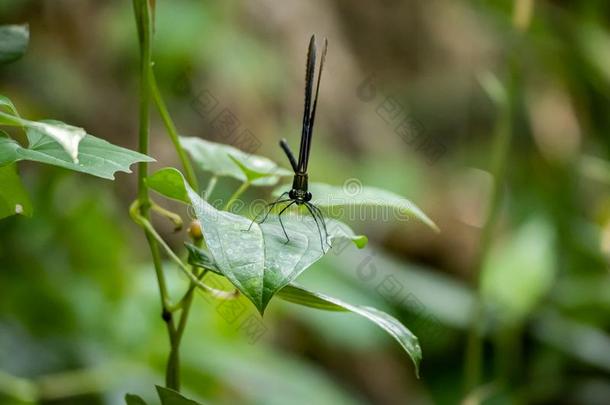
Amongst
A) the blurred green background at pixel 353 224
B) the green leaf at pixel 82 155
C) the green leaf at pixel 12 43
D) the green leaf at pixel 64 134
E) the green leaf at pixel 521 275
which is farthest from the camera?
the green leaf at pixel 521 275

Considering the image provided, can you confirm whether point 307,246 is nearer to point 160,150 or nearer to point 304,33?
point 160,150

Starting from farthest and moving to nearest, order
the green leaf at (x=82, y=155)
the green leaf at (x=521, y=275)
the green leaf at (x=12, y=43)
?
the green leaf at (x=521, y=275), the green leaf at (x=12, y=43), the green leaf at (x=82, y=155)

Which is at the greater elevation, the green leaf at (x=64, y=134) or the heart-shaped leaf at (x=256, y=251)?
the green leaf at (x=64, y=134)

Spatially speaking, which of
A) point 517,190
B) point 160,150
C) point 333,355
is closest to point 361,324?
point 333,355

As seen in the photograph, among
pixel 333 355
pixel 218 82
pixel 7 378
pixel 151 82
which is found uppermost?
pixel 151 82

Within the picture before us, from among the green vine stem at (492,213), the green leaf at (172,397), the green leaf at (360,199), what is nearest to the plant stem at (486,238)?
the green vine stem at (492,213)

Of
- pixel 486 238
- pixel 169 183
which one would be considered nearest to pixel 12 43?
pixel 169 183

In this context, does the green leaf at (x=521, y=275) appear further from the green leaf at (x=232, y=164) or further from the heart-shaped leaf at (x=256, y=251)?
the heart-shaped leaf at (x=256, y=251)

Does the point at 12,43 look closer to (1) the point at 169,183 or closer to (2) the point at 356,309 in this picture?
(1) the point at 169,183
